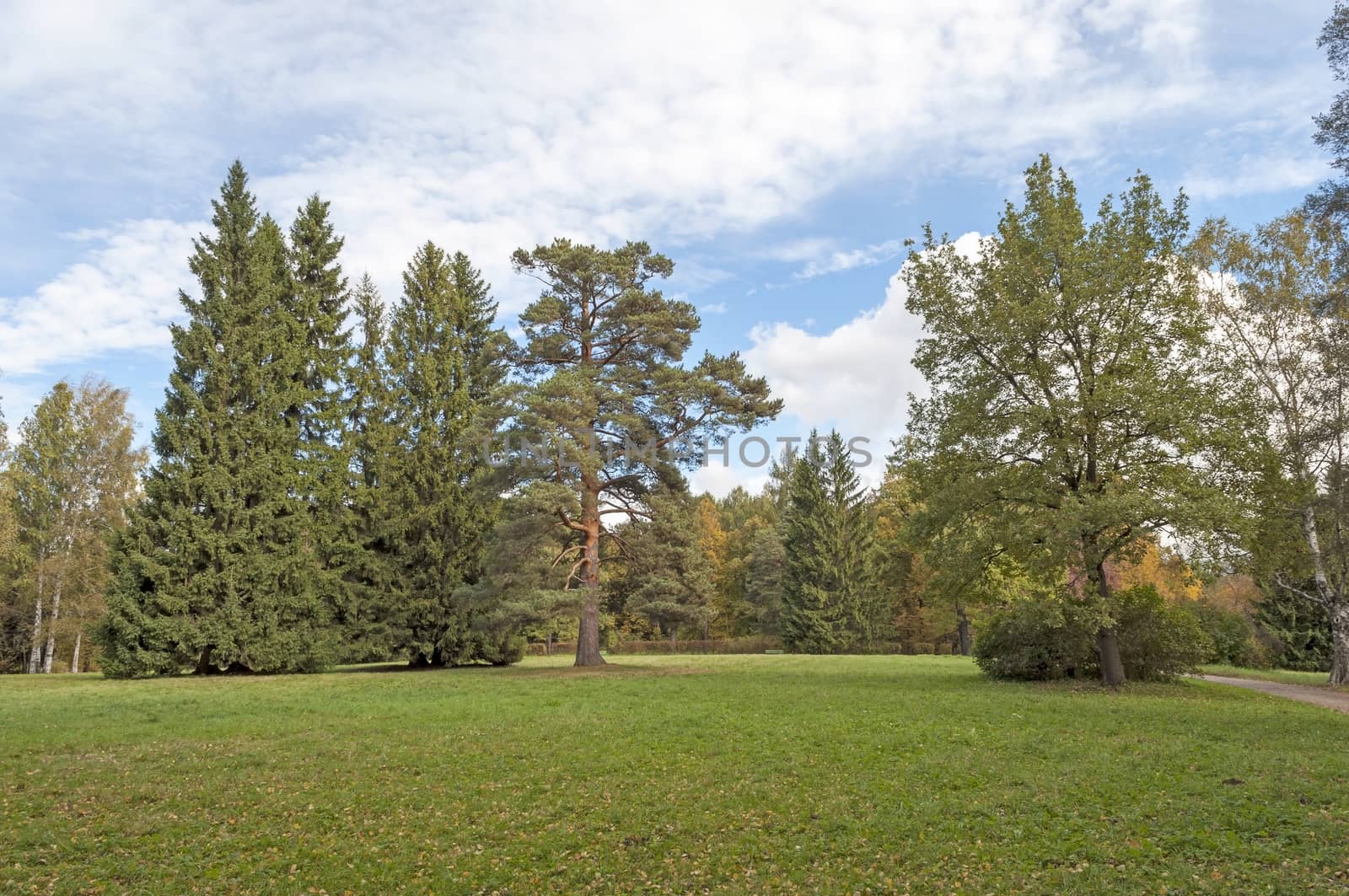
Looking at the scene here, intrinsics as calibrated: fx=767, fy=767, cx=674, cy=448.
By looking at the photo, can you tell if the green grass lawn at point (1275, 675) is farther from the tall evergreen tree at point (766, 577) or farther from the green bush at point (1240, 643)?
the tall evergreen tree at point (766, 577)

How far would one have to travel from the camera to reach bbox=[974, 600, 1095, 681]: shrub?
18.4 metres

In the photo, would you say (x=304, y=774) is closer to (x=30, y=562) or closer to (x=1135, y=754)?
(x=1135, y=754)

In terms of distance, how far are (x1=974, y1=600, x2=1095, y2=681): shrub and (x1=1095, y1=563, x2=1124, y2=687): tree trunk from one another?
1.43 ft

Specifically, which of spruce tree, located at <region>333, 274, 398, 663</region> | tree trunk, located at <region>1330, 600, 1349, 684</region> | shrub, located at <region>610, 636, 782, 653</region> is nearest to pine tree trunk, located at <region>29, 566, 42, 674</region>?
spruce tree, located at <region>333, 274, 398, 663</region>

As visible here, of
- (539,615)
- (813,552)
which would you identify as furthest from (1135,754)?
(813,552)

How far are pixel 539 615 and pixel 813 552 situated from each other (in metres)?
26.3

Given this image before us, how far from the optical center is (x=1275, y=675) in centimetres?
2420

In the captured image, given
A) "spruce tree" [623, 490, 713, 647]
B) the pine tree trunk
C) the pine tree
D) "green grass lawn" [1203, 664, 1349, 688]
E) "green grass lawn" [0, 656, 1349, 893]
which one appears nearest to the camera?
"green grass lawn" [0, 656, 1349, 893]

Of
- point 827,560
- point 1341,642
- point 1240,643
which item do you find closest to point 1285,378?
point 1341,642

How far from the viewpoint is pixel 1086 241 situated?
17031 millimetres

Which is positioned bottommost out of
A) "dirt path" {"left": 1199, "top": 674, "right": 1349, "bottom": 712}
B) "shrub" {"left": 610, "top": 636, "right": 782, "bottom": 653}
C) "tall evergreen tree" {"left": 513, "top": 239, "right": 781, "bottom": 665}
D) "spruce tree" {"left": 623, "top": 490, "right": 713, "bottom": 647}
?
"shrub" {"left": 610, "top": 636, "right": 782, "bottom": 653}

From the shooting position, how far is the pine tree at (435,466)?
2948cm

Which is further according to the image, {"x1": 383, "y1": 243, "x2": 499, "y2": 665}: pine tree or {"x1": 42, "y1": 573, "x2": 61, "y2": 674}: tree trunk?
{"x1": 42, "y1": 573, "x2": 61, "y2": 674}: tree trunk

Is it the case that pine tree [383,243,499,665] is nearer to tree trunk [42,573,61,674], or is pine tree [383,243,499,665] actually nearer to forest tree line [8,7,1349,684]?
forest tree line [8,7,1349,684]
